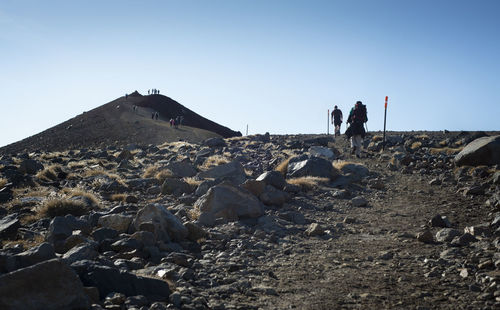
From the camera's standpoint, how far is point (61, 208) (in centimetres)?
870

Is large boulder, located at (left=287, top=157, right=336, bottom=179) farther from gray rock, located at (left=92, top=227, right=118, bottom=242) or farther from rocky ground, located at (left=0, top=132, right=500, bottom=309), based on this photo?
gray rock, located at (left=92, top=227, right=118, bottom=242)

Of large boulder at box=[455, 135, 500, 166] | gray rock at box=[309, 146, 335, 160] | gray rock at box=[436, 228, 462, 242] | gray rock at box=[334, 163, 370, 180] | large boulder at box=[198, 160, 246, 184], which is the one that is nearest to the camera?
gray rock at box=[436, 228, 462, 242]

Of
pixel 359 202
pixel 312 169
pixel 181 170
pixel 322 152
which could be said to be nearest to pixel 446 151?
pixel 322 152

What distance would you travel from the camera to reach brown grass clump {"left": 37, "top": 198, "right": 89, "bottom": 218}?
8.55 metres

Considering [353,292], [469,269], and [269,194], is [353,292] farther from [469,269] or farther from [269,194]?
[269,194]

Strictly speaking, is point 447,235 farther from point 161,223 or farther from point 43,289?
point 43,289

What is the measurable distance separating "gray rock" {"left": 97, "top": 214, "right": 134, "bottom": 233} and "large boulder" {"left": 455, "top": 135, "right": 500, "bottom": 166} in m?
10.7

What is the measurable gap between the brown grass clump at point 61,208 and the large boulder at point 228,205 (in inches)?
99.6

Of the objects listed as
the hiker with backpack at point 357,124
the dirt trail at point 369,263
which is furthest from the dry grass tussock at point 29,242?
the hiker with backpack at point 357,124

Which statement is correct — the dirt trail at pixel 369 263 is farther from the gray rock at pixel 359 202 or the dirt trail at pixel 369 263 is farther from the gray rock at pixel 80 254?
the gray rock at pixel 80 254

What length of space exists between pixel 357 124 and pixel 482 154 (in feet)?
18.6

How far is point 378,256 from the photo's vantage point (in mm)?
5863

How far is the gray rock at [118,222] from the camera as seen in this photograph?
6.67 meters

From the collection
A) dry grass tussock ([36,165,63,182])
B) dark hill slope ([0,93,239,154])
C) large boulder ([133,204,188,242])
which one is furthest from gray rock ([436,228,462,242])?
dark hill slope ([0,93,239,154])
